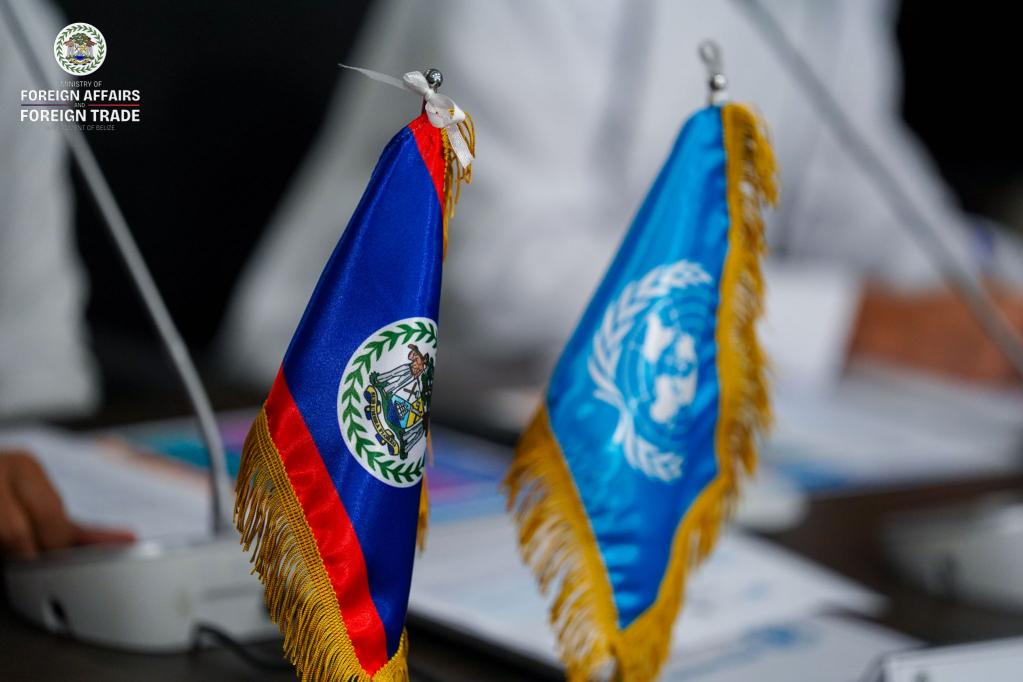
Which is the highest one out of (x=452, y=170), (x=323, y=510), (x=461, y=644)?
A: (x=452, y=170)

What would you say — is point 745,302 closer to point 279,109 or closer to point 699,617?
point 699,617

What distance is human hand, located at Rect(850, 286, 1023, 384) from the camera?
1.22m

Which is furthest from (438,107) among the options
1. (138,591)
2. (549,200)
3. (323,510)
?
(549,200)

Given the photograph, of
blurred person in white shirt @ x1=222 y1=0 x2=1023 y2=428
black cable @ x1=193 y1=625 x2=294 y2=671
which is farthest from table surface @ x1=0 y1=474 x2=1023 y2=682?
blurred person in white shirt @ x1=222 y1=0 x2=1023 y2=428

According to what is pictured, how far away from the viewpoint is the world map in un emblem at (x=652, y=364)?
40 cm

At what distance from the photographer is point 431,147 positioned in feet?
1.10

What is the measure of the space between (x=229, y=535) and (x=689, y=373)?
204 millimetres

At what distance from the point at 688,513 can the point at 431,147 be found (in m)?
0.18

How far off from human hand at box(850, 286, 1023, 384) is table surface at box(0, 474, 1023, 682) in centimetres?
60

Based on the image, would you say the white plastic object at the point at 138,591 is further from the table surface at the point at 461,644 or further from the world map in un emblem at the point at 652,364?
the world map in un emblem at the point at 652,364

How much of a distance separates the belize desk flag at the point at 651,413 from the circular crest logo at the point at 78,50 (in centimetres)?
22

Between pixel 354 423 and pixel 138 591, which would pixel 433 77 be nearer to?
pixel 354 423

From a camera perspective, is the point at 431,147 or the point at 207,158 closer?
the point at 431,147

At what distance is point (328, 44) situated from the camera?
5.37 feet
